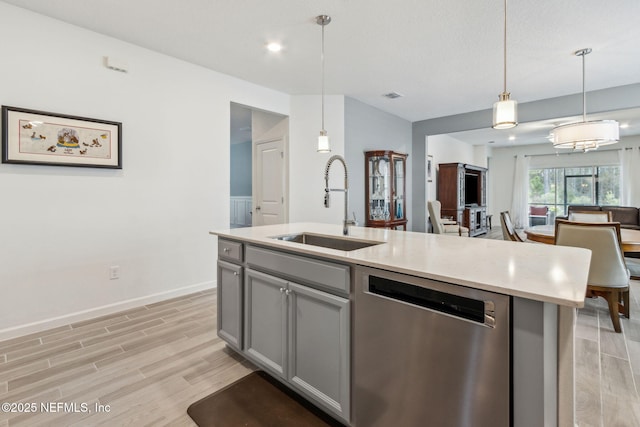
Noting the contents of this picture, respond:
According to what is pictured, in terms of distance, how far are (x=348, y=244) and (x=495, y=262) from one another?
0.96 meters

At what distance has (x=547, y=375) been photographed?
0.94 meters

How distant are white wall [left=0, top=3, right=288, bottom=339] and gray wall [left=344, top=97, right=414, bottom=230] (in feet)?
5.82

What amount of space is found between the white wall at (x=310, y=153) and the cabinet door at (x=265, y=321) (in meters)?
2.65

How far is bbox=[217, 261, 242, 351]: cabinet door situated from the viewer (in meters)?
2.09

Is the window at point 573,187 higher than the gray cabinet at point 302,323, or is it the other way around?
the window at point 573,187

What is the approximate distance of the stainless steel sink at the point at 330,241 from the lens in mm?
1994

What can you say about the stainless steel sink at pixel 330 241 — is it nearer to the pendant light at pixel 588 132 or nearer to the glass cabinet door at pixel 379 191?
the pendant light at pixel 588 132

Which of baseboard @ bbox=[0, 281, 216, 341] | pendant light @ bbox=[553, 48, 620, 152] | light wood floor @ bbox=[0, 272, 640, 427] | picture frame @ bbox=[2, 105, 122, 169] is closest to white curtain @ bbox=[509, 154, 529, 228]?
pendant light @ bbox=[553, 48, 620, 152]

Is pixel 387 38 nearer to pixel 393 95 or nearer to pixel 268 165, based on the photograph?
pixel 393 95

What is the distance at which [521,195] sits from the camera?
9.52m

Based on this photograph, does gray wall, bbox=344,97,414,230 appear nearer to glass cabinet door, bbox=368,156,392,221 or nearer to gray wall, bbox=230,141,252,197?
glass cabinet door, bbox=368,156,392,221

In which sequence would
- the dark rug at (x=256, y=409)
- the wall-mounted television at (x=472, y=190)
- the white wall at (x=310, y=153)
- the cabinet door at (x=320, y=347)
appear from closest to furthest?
A: the cabinet door at (x=320, y=347) < the dark rug at (x=256, y=409) < the white wall at (x=310, y=153) < the wall-mounted television at (x=472, y=190)

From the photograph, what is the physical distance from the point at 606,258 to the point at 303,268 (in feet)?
9.10

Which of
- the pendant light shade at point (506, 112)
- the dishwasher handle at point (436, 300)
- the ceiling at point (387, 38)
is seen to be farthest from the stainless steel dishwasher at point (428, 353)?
the ceiling at point (387, 38)
